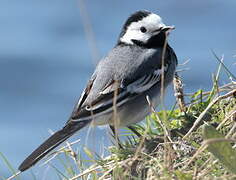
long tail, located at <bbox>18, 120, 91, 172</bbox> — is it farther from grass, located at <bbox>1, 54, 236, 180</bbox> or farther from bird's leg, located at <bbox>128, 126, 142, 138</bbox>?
bird's leg, located at <bbox>128, 126, 142, 138</bbox>

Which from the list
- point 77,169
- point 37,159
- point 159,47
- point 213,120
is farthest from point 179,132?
point 159,47

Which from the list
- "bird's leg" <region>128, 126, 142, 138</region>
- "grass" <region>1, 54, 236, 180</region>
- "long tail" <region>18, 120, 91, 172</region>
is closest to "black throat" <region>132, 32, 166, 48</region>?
"grass" <region>1, 54, 236, 180</region>

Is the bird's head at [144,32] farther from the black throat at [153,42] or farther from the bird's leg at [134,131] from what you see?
the bird's leg at [134,131]

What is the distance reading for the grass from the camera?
2.90 metres

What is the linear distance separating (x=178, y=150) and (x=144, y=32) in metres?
1.84

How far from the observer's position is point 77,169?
3789mm

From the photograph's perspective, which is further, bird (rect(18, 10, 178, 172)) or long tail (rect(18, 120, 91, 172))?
bird (rect(18, 10, 178, 172))

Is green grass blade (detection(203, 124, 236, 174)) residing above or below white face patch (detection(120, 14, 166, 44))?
below

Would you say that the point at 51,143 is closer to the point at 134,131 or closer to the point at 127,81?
the point at 134,131

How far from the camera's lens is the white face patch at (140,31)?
499 centimetres

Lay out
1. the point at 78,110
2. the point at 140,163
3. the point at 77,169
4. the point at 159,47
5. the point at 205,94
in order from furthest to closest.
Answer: the point at 159,47 < the point at 78,110 < the point at 205,94 < the point at 77,169 < the point at 140,163

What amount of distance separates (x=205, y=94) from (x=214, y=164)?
1.20 meters

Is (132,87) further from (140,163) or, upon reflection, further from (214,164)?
(214,164)

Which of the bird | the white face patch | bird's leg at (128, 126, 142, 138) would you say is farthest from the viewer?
the white face patch
